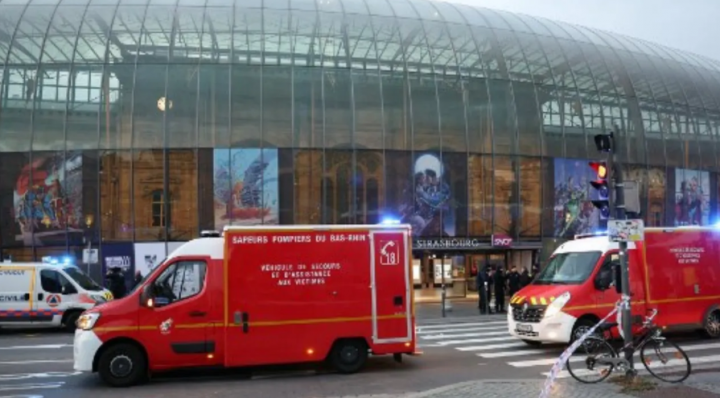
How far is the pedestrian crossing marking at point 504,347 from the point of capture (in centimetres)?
1284

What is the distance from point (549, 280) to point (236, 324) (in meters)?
7.31

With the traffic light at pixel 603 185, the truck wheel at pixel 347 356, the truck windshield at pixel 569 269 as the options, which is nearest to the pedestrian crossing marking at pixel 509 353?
the truck windshield at pixel 569 269

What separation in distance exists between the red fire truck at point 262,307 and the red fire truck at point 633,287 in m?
3.43

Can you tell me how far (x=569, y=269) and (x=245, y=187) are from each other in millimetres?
17942

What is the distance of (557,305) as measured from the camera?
550 inches

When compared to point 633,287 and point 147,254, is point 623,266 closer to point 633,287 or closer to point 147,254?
point 633,287

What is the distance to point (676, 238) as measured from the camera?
15672mm

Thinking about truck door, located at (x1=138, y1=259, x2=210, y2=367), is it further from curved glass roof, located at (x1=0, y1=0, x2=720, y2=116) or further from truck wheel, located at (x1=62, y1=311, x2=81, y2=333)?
curved glass roof, located at (x1=0, y1=0, x2=720, y2=116)

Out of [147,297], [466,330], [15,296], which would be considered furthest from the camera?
[15,296]

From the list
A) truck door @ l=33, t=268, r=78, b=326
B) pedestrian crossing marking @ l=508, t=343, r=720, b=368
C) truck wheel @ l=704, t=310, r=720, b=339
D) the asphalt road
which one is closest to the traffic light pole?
pedestrian crossing marking @ l=508, t=343, r=720, b=368

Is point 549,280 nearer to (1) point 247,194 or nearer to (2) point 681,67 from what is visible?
(1) point 247,194

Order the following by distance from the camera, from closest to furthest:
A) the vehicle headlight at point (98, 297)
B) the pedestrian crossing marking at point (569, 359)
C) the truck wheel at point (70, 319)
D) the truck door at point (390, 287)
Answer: the pedestrian crossing marking at point (569, 359) → the truck door at point (390, 287) → the truck wheel at point (70, 319) → the vehicle headlight at point (98, 297)

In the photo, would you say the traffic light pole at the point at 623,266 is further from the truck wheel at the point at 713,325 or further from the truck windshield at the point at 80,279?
the truck windshield at the point at 80,279

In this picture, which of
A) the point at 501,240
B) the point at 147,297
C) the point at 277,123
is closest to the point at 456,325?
the point at 147,297
